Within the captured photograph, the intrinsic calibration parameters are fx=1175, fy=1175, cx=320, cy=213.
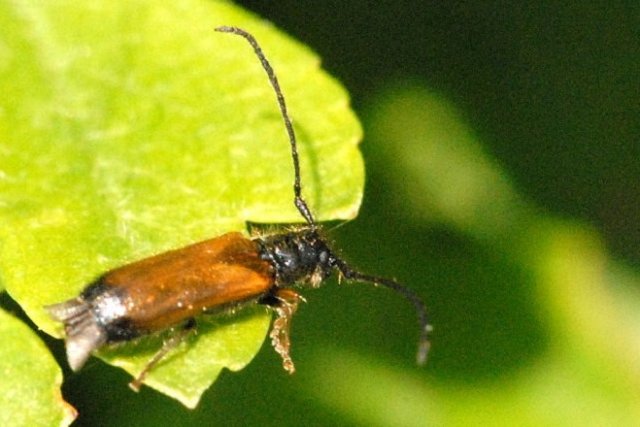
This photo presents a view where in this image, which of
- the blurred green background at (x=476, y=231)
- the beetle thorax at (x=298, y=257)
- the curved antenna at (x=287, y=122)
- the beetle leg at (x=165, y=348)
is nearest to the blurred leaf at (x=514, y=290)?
the blurred green background at (x=476, y=231)

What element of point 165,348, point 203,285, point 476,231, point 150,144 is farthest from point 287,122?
point 476,231

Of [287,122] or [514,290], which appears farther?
[514,290]

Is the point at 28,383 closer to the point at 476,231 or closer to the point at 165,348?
the point at 165,348

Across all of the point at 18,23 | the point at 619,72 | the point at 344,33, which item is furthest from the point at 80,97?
the point at 619,72

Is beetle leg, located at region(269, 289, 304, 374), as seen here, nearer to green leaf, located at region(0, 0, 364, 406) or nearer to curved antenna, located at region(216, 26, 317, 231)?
green leaf, located at region(0, 0, 364, 406)

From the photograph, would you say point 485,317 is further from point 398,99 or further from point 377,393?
point 398,99
